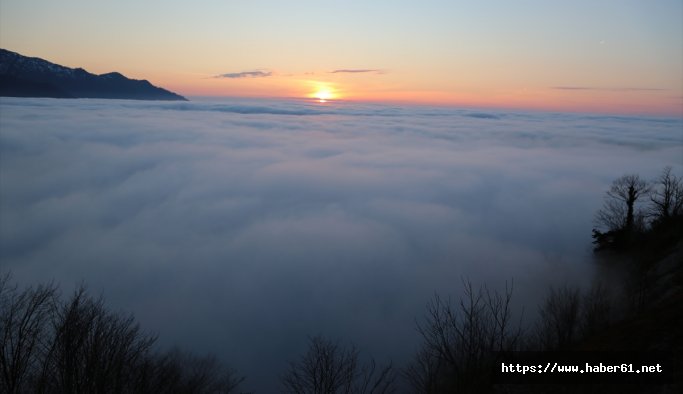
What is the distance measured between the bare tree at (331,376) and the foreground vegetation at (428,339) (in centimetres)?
17

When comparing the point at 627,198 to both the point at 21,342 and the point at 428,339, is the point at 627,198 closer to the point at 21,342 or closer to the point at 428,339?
the point at 428,339

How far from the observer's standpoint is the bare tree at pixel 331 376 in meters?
17.8

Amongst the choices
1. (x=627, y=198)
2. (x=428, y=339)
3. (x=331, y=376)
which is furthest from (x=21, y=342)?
(x=627, y=198)

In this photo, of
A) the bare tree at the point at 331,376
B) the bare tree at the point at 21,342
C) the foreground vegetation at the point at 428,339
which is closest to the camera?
the bare tree at the point at 21,342

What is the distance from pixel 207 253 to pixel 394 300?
4632 centimetres

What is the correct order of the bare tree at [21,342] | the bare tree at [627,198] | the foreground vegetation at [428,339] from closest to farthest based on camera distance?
the bare tree at [21,342]
the foreground vegetation at [428,339]
the bare tree at [627,198]

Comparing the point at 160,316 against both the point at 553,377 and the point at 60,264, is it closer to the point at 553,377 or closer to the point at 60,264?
the point at 60,264

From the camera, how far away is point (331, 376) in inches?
727

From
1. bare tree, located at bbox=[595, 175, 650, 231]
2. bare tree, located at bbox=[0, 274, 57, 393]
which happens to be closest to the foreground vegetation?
bare tree, located at bbox=[0, 274, 57, 393]

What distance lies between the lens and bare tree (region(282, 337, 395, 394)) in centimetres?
1781

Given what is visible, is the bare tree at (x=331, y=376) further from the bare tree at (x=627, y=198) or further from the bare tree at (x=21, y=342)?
the bare tree at (x=627, y=198)

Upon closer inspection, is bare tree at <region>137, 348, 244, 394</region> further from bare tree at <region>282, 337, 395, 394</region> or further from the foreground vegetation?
bare tree at <region>282, 337, 395, 394</region>

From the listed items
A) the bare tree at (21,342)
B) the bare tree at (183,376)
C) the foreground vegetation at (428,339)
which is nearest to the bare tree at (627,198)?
the foreground vegetation at (428,339)

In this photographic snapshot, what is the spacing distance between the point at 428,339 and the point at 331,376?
1176cm
